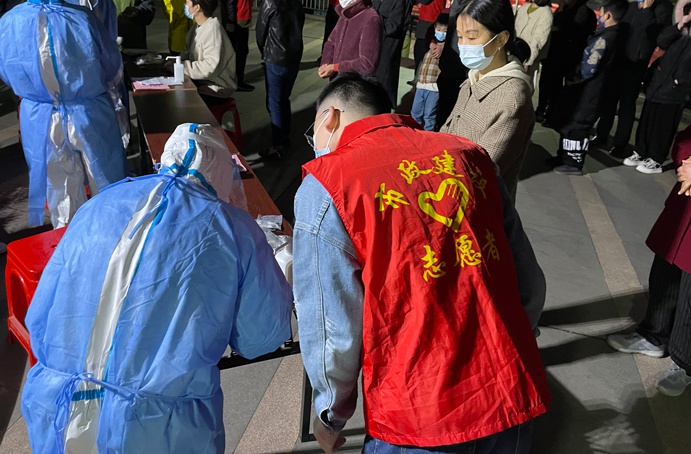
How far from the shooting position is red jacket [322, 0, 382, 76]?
431 centimetres

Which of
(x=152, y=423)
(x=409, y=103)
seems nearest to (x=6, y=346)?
(x=152, y=423)

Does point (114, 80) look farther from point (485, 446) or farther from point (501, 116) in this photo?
point (485, 446)

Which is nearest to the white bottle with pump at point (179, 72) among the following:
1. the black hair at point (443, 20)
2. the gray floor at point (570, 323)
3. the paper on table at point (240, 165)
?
the gray floor at point (570, 323)

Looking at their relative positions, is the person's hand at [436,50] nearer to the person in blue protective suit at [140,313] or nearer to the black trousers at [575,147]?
the black trousers at [575,147]

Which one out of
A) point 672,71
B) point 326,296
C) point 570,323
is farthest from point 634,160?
point 326,296

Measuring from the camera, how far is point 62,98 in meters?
3.19

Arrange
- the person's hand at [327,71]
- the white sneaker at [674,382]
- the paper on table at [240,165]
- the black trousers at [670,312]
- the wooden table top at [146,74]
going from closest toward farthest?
the black trousers at [670,312] → the white sneaker at [674,382] → the paper on table at [240,165] → the wooden table top at [146,74] → the person's hand at [327,71]

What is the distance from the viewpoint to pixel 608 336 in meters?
3.31

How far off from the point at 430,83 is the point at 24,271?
11.9ft

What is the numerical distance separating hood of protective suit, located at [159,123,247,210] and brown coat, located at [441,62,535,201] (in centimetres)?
101

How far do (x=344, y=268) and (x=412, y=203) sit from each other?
20cm

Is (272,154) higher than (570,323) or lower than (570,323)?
higher

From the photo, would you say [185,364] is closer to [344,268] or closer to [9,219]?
[344,268]

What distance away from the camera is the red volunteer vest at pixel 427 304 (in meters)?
1.28
